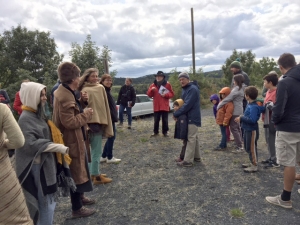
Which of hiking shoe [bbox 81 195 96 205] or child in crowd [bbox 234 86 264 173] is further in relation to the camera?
child in crowd [bbox 234 86 264 173]

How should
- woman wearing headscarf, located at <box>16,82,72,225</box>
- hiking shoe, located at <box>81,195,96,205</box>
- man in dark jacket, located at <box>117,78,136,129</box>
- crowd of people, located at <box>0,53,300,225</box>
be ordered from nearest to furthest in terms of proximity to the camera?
crowd of people, located at <box>0,53,300,225</box>, woman wearing headscarf, located at <box>16,82,72,225</box>, hiking shoe, located at <box>81,195,96,205</box>, man in dark jacket, located at <box>117,78,136,129</box>

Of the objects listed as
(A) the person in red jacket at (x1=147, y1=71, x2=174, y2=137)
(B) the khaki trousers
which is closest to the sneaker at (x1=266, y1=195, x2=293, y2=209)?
(B) the khaki trousers

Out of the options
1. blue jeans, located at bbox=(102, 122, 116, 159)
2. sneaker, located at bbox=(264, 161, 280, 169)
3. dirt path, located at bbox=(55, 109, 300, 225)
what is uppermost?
blue jeans, located at bbox=(102, 122, 116, 159)

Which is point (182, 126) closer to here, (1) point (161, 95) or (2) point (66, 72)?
(2) point (66, 72)

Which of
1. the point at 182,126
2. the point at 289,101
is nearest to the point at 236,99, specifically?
the point at 182,126

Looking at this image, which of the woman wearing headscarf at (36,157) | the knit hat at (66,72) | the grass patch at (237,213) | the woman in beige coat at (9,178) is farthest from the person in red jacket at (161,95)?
the woman in beige coat at (9,178)

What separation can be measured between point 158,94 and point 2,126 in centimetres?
561

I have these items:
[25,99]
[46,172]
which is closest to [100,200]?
[46,172]

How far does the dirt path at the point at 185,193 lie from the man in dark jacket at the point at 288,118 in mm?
478

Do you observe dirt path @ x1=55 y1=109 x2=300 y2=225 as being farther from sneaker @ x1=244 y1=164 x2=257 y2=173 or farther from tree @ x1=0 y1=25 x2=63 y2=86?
tree @ x1=0 y1=25 x2=63 y2=86

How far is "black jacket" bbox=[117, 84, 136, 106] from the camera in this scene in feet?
28.7

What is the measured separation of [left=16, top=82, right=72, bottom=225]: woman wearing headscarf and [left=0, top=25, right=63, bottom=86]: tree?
1650 cm

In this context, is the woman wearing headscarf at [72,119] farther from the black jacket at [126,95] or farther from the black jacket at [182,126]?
the black jacket at [126,95]

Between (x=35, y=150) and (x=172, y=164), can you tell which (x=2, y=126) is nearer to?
(x=35, y=150)
